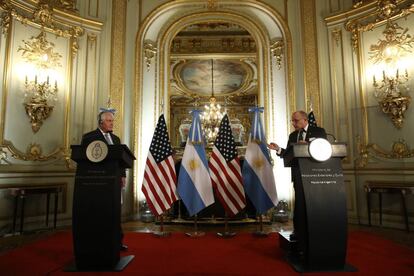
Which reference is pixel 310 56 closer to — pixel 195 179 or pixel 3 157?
pixel 195 179

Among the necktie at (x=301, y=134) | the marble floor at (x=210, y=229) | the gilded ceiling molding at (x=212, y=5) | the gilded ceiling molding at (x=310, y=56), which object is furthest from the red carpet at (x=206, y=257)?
the gilded ceiling molding at (x=212, y=5)

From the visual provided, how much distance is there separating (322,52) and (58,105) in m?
5.55

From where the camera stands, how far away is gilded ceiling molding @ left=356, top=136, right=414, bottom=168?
5.25m

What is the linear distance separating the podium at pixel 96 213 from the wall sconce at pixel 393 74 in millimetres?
4898

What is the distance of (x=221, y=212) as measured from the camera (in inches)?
259

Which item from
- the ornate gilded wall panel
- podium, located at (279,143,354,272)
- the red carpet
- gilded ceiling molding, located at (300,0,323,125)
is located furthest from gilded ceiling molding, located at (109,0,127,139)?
podium, located at (279,143,354,272)

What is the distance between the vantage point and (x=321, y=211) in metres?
2.83

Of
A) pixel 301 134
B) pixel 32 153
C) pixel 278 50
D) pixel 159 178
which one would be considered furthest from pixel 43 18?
pixel 301 134

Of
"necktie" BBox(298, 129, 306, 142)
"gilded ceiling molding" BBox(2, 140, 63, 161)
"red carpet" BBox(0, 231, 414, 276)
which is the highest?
"necktie" BBox(298, 129, 306, 142)

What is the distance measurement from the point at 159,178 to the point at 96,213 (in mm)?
2005

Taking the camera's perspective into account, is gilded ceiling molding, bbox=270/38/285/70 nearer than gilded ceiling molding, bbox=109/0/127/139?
No

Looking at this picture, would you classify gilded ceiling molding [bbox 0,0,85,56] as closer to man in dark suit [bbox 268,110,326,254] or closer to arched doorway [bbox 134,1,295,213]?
arched doorway [bbox 134,1,295,213]

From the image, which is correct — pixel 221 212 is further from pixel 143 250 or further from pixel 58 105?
pixel 58 105

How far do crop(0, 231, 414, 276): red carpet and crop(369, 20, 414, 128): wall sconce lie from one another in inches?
93.8
